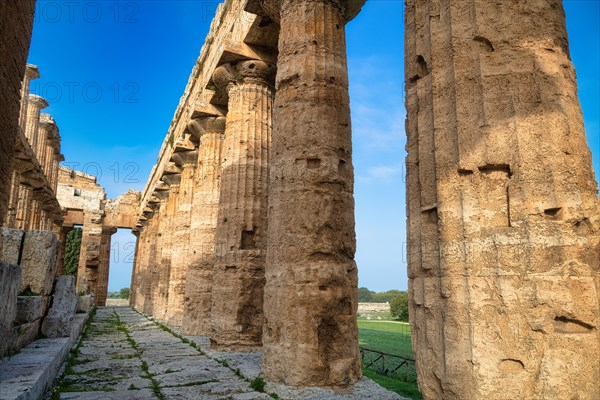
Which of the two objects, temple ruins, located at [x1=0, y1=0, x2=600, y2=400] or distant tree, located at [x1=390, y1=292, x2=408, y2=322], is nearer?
temple ruins, located at [x1=0, y1=0, x2=600, y2=400]

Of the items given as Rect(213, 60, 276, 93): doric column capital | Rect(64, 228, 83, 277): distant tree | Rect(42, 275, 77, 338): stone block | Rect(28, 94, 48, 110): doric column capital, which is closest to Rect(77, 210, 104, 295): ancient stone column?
Rect(28, 94, 48, 110): doric column capital

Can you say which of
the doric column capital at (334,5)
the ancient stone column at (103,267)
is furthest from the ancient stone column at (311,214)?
Answer: the ancient stone column at (103,267)

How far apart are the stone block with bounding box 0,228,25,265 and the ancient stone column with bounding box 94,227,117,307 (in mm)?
24243

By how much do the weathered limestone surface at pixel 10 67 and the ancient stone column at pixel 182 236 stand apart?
23.7 feet

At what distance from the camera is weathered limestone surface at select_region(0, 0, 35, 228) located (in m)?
6.30

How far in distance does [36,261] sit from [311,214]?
4.62 metres

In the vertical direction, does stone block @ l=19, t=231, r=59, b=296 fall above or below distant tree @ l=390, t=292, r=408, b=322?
above

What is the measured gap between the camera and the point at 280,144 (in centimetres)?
642

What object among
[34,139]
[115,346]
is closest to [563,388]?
[115,346]

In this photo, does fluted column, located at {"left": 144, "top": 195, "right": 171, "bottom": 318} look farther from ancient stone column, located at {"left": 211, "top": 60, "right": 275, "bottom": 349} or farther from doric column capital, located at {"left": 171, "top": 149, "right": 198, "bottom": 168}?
ancient stone column, located at {"left": 211, "top": 60, "right": 275, "bottom": 349}

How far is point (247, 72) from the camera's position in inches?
371

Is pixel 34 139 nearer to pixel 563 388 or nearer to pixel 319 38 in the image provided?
pixel 319 38

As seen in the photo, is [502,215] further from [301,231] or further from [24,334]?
[24,334]

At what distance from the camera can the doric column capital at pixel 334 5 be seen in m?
6.98
